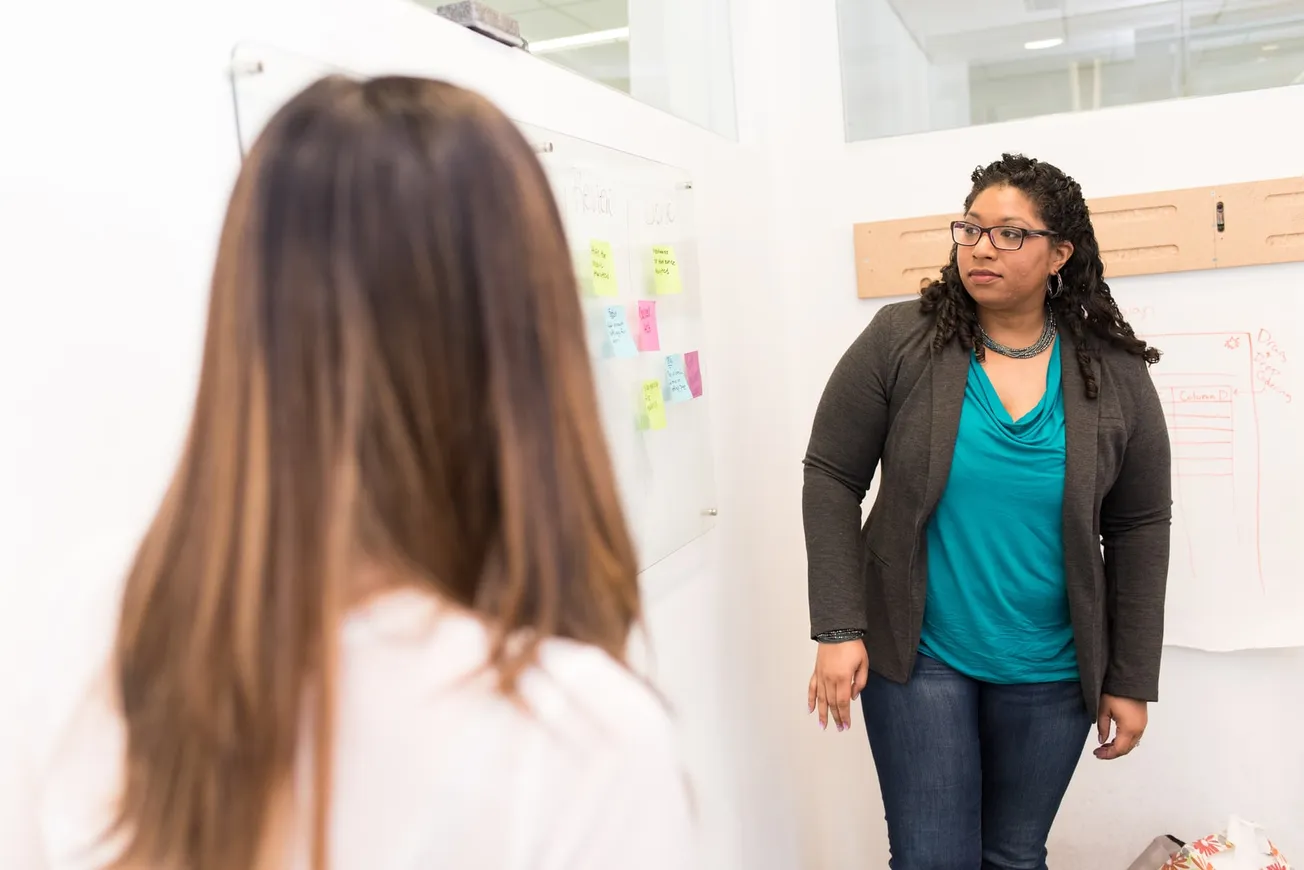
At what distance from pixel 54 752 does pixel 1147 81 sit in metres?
Result: 2.29

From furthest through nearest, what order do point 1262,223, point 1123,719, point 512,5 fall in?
point 1262,223 → point 1123,719 → point 512,5

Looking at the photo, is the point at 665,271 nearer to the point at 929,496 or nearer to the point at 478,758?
the point at 929,496

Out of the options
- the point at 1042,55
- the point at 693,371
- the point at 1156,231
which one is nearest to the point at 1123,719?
the point at 693,371

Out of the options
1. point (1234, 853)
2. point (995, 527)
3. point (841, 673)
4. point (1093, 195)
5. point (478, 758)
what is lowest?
point (1234, 853)

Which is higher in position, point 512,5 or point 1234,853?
point 512,5

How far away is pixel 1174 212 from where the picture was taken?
7.06 feet

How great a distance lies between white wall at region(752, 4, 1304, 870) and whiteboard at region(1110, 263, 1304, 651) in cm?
9

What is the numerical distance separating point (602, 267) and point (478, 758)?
1085 millimetres

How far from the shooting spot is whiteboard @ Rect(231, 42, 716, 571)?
1.48 m

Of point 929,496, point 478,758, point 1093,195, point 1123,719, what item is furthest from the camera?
point 1093,195

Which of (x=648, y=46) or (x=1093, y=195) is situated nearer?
(x=648, y=46)

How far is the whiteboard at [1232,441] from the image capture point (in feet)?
7.02

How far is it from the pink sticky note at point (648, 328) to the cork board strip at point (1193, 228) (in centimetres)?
87

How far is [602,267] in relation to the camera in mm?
1517
